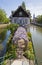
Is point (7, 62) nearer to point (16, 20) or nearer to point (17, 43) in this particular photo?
point (17, 43)

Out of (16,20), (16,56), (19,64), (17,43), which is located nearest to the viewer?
(19,64)

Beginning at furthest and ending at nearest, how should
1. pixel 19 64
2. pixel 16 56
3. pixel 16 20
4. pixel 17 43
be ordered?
pixel 16 20, pixel 17 43, pixel 16 56, pixel 19 64

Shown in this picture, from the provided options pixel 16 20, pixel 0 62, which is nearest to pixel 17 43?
pixel 0 62

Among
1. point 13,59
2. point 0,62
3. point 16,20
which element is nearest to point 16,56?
point 13,59

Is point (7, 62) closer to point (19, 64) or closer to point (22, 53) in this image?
point (19, 64)

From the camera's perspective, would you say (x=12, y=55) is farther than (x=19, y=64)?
Yes

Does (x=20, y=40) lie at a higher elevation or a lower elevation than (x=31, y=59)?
higher
